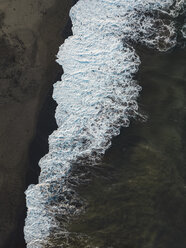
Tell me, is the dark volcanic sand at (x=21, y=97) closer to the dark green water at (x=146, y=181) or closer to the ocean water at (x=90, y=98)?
the ocean water at (x=90, y=98)

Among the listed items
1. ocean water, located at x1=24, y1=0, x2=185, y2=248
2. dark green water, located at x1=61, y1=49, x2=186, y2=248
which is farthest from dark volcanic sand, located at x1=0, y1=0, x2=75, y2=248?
dark green water, located at x1=61, y1=49, x2=186, y2=248

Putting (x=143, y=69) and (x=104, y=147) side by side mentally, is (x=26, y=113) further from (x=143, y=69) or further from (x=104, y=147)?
(x=143, y=69)

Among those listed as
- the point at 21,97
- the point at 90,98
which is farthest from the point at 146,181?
the point at 21,97

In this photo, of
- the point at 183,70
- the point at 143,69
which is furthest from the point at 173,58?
the point at 143,69

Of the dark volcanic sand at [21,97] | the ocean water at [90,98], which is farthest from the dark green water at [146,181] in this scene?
the dark volcanic sand at [21,97]

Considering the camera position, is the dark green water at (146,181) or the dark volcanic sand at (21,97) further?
the dark volcanic sand at (21,97)

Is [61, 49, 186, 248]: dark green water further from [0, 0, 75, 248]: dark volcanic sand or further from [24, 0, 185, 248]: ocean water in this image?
[0, 0, 75, 248]: dark volcanic sand
